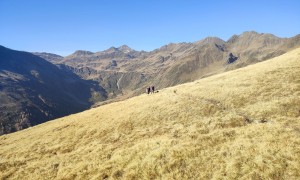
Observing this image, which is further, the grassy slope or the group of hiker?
the group of hiker

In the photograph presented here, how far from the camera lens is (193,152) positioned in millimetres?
30484

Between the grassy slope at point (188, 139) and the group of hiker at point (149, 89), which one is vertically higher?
the group of hiker at point (149, 89)

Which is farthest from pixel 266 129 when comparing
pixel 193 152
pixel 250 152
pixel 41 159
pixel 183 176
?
pixel 41 159

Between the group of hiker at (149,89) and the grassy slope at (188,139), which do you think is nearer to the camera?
the grassy slope at (188,139)

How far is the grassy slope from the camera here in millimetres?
27484

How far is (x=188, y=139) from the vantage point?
1384 inches

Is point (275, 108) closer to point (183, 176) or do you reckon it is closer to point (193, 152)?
point (193, 152)

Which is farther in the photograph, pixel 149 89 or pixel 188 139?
pixel 149 89

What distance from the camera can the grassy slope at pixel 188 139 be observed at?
27.5 meters

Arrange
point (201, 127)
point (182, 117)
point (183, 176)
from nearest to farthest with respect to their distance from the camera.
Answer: point (183, 176) → point (201, 127) → point (182, 117)

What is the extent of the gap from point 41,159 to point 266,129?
27482 mm

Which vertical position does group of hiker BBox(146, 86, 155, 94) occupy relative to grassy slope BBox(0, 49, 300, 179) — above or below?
above

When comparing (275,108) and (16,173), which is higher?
(275,108)

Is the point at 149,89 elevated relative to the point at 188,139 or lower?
elevated
